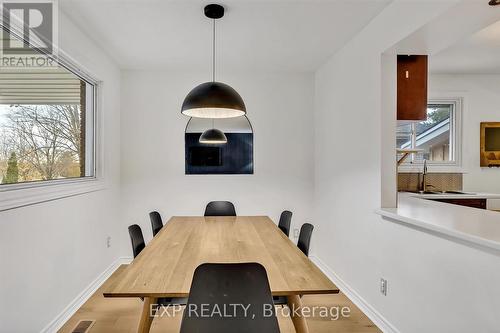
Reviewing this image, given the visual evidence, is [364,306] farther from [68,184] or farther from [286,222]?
[68,184]

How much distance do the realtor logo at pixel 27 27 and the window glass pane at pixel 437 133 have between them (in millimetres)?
3996

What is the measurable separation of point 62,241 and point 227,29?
2303 millimetres

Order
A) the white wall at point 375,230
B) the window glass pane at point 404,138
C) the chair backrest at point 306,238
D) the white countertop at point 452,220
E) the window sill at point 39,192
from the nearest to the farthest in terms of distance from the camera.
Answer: the white countertop at point 452,220 < the white wall at point 375,230 < the window sill at point 39,192 < the chair backrest at point 306,238 < the window glass pane at point 404,138

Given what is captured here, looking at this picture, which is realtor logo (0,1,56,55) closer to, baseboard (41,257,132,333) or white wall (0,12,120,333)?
white wall (0,12,120,333)

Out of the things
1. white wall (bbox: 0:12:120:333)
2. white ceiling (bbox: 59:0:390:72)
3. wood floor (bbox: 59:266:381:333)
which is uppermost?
white ceiling (bbox: 59:0:390:72)

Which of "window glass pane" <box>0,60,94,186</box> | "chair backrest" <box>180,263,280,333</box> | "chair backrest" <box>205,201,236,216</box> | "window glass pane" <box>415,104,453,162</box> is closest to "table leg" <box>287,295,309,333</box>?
"chair backrest" <box>180,263,280,333</box>

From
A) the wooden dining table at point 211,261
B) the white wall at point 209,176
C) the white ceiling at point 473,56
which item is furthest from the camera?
the white wall at point 209,176

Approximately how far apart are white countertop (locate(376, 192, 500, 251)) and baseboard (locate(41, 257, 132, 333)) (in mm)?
2668

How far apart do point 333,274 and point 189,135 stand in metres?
2.53

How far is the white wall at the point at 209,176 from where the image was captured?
404 cm

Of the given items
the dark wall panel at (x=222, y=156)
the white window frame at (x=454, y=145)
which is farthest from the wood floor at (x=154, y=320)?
the white window frame at (x=454, y=145)

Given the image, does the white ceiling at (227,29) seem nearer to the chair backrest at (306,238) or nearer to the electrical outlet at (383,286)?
the chair backrest at (306,238)

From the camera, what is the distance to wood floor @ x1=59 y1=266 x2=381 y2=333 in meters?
2.38

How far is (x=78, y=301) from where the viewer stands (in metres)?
2.75
